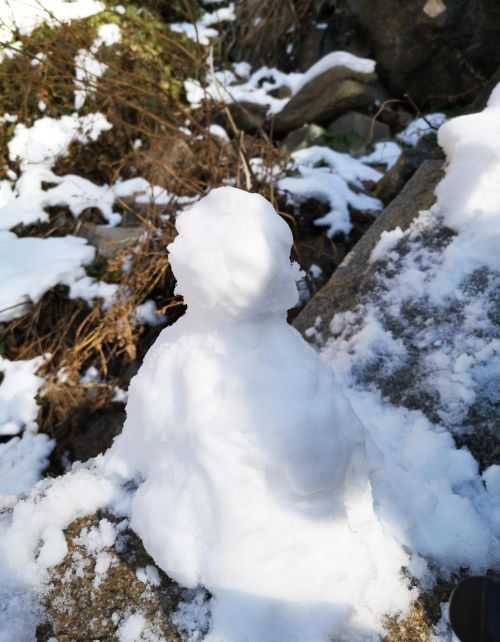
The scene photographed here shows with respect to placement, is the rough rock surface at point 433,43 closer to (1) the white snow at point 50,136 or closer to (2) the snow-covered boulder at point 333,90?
(2) the snow-covered boulder at point 333,90

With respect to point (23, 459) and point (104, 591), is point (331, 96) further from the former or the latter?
point (104, 591)

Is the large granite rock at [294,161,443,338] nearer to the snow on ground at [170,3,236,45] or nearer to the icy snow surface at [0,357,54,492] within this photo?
the icy snow surface at [0,357,54,492]

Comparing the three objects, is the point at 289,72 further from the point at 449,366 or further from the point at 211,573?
the point at 211,573

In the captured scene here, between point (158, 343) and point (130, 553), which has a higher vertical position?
point (158, 343)

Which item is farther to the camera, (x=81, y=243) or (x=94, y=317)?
(x=81, y=243)

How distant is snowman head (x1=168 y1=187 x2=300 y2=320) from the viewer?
0.95 meters

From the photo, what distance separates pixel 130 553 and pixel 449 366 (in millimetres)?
1178

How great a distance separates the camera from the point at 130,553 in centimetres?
113

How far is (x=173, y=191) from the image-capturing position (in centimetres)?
317

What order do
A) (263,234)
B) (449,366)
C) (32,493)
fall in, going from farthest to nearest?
(449,366)
(32,493)
(263,234)

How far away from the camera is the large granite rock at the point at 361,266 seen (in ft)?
6.54

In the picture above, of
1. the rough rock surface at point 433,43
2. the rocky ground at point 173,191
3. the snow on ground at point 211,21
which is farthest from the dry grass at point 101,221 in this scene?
the rough rock surface at point 433,43

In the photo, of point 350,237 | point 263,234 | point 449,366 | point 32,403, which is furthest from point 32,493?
point 350,237

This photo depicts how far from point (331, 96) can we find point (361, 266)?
3.43 m
